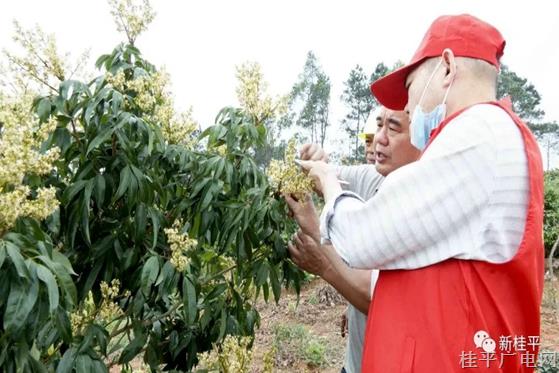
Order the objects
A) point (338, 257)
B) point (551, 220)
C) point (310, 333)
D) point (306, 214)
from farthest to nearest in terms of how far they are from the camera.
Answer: point (551, 220) < point (310, 333) < point (338, 257) < point (306, 214)

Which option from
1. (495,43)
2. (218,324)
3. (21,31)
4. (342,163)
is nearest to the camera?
(495,43)

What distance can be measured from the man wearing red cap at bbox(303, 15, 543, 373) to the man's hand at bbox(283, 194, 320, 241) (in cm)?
64

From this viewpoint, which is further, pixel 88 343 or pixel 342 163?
pixel 342 163

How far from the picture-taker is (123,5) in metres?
1.87

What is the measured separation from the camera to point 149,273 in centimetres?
177

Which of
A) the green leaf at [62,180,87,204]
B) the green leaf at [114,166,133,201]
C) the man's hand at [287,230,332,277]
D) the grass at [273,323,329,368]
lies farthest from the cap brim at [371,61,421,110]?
the grass at [273,323,329,368]

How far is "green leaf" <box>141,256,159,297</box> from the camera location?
1.75 m

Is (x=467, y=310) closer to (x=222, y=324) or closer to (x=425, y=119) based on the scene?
(x=425, y=119)

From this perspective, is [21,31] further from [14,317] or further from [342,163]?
[342,163]

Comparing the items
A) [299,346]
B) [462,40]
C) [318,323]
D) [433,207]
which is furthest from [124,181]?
[318,323]

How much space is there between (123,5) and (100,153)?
535 millimetres

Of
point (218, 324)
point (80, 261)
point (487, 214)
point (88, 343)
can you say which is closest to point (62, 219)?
point (80, 261)

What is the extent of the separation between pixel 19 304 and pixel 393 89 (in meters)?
1.26

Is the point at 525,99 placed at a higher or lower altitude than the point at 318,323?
higher
